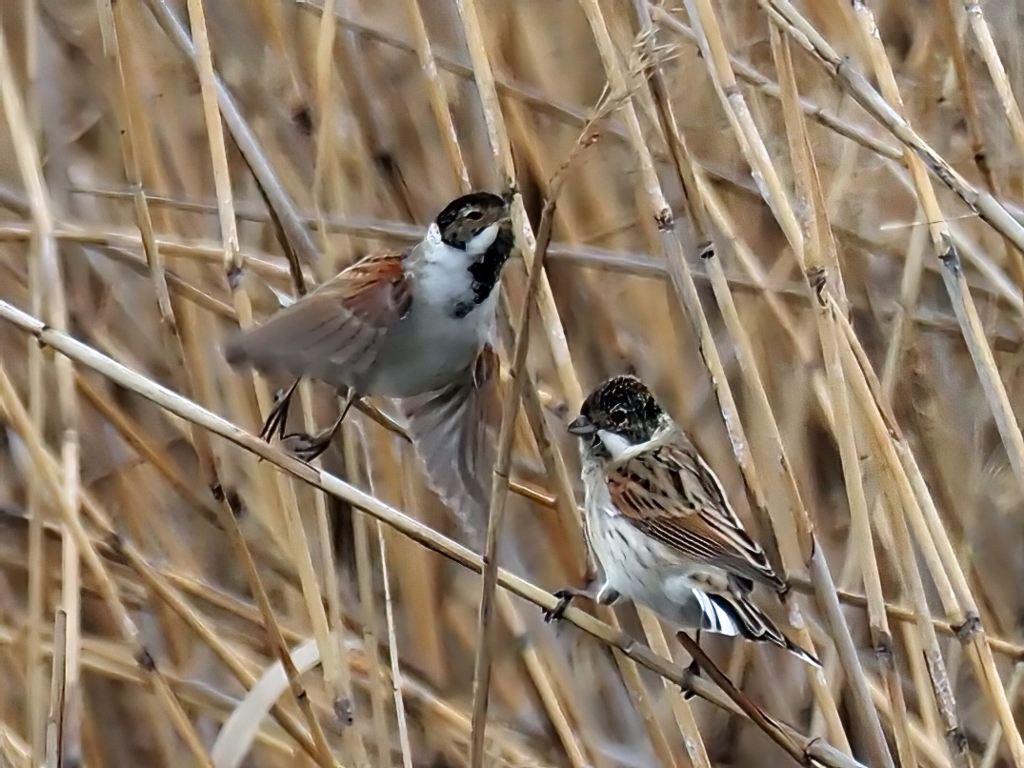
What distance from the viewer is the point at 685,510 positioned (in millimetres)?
1634

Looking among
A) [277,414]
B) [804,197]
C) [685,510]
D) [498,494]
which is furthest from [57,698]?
[804,197]

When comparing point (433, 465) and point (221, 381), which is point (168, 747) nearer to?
point (221, 381)

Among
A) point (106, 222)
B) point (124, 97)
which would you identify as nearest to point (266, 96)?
point (106, 222)

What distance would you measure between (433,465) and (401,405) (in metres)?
0.13

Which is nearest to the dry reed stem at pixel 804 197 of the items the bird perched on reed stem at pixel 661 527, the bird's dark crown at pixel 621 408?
the bird perched on reed stem at pixel 661 527

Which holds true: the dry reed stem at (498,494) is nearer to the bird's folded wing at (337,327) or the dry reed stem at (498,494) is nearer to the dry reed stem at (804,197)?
the bird's folded wing at (337,327)

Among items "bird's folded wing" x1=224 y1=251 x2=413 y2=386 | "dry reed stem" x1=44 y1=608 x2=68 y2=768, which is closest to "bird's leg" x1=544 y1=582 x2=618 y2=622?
"bird's folded wing" x1=224 y1=251 x2=413 y2=386

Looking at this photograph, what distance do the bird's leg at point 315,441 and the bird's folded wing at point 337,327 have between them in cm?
8

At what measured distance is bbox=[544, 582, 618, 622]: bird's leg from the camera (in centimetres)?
146

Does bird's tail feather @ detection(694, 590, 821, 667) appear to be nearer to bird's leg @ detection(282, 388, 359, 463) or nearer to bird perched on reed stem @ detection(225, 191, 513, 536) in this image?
bird perched on reed stem @ detection(225, 191, 513, 536)

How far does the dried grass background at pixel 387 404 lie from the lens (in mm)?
1726

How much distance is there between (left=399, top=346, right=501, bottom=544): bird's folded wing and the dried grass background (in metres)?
0.08

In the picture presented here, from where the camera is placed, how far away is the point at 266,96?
2.27 metres

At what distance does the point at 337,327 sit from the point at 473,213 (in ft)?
0.77
